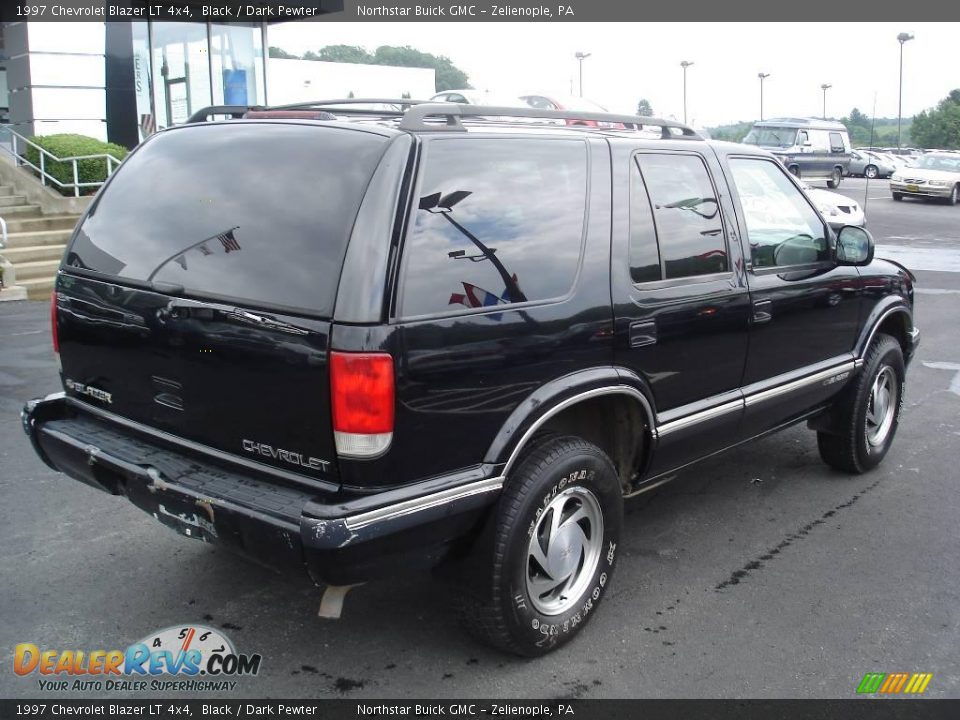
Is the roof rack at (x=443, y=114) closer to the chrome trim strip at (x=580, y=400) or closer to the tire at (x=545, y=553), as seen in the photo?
the chrome trim strip at (x=580, y=400)

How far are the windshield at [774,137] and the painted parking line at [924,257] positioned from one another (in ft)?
42.2

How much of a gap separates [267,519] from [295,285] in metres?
0.76

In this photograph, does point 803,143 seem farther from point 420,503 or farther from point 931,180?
point 420,503

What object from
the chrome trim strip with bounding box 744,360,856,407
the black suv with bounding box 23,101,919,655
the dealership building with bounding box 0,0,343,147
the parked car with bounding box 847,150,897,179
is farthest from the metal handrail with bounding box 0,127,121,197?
the parked car with bounding box 847,150,897,179

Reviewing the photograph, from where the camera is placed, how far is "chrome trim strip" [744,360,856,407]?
4.49 m

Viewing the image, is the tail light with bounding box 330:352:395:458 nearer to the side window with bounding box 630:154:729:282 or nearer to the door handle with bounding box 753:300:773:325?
the side window with bounding box 630:154:729:282

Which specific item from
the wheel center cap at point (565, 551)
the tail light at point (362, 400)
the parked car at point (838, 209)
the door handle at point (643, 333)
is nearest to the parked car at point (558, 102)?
the parked car at point (838, 209)

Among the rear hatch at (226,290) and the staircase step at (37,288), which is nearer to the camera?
the rear hatch at (226,290)

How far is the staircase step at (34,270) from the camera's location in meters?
12.4

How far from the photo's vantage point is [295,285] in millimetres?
3006

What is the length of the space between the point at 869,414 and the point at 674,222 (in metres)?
2.42

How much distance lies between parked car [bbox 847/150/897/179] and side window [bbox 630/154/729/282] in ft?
141
